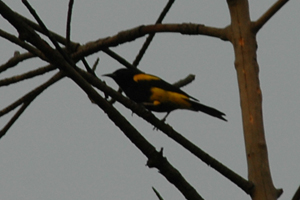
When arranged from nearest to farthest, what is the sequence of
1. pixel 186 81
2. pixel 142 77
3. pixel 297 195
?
pixel 297 195
pixel 186 81
pixel 142 77

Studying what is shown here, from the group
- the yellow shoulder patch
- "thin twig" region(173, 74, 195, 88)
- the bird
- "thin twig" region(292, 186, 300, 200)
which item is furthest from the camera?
the yellow shoulder patch

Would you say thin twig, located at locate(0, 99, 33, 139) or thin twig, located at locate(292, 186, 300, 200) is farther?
thin twig, located at locate(0, 99, 33, 139)

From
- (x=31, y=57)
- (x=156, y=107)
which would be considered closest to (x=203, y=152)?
(x=31, y=57)

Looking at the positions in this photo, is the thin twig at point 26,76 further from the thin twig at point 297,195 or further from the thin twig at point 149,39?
the thin twig at point 297,195

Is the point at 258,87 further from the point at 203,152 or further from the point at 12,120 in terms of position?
the point at 12,120

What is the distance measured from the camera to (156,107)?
17.6 feet

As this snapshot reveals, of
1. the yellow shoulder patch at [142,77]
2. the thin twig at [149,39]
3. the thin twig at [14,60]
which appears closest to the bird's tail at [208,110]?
the yellow shoulder patch at [142,77]

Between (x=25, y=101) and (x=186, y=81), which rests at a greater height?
(x=25, y=101)

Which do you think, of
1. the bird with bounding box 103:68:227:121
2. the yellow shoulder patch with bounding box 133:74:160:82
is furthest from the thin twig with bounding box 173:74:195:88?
the yellow shoulder patch with bounding box 133:74:160:82

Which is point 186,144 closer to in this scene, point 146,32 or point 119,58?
point 146,32

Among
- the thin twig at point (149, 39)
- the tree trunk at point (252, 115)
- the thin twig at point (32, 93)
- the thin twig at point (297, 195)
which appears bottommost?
the thin twig at point (297, 195)

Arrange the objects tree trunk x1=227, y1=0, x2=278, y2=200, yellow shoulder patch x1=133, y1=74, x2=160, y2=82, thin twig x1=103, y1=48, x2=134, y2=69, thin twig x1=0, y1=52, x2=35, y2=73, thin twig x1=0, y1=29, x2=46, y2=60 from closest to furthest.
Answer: tree trunk x1=227, y1=0, x2=278, y2=200
thin twig x1=0, y1=29, x2=46, y2=60
thin twig x1=0, y1=52, x2=35, y2=73
thin twig x1=103, y1=48, x2=134, y2=69
yellow shoulder patch x1=133, y1=74, x2=160, y2=82

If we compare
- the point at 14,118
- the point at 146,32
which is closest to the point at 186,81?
the point at 146,32

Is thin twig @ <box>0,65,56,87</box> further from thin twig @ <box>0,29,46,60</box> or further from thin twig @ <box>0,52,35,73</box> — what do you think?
thin twig @ <box>0,29,46,60</box>
